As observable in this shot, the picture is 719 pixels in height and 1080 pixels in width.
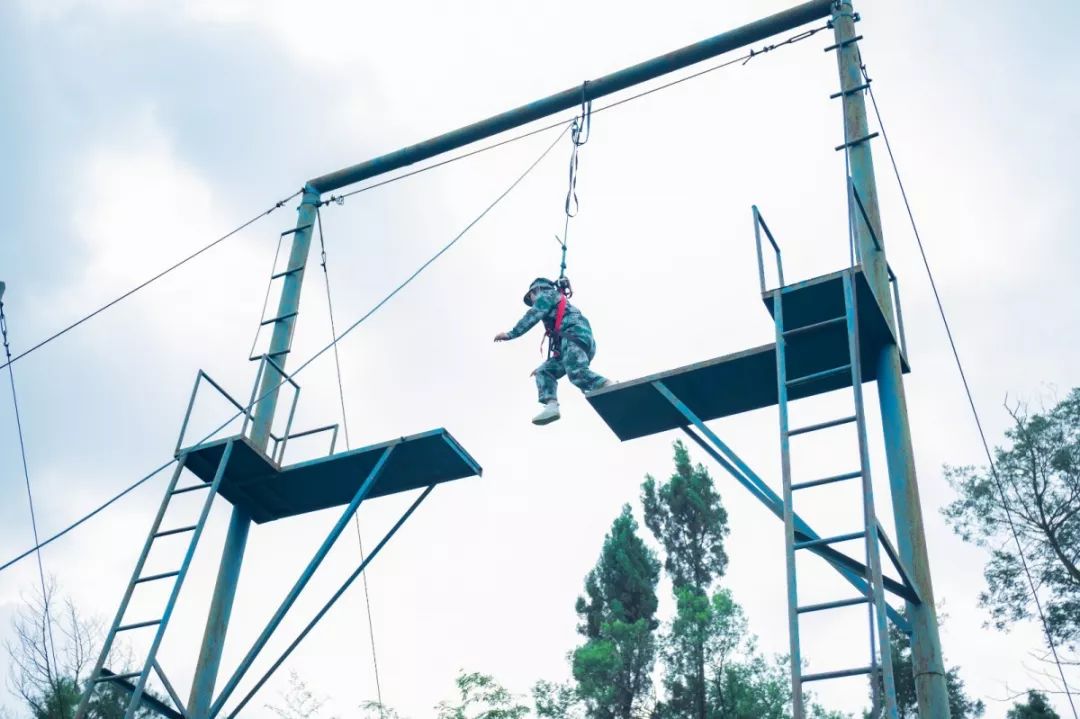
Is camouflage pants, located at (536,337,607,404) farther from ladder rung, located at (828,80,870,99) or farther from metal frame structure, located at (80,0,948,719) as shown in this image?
ladder rung, located at (828,80,870,99)

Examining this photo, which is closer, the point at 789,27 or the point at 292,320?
the point at 789,27

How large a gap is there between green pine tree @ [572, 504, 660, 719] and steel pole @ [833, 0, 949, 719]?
24616 mm

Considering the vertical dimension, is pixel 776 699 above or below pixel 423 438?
above

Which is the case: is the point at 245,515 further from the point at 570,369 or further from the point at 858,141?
the point at 858,141

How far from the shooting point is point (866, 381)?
9.58 meters

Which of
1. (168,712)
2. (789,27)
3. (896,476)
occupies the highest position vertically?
(789,27)

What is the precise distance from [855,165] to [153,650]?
24.4ft

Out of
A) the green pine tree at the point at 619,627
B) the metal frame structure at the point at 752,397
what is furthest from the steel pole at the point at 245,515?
the green pine tree at the point at 619,627

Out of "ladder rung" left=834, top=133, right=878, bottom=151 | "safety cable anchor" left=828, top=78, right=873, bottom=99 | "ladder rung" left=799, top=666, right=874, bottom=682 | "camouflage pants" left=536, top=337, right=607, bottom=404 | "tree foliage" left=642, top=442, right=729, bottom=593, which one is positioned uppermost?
"tree foliage" left=642, top=442, right=729, bottom=593

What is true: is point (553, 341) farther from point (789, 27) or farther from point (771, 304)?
point (789, 27)

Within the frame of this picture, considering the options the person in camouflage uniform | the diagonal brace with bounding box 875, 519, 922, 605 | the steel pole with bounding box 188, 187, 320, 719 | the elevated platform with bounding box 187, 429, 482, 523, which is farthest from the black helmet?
the diagonal brace with bounding box 875, 519, 922, 605

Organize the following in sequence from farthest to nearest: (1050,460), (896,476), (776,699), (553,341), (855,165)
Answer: (776,699), (1050,460), (553,341), (855,165), (896,476)

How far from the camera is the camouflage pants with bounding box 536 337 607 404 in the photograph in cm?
1038

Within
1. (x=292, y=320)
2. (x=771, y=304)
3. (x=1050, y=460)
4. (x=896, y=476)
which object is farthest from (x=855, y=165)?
(x=1050, y=460)
